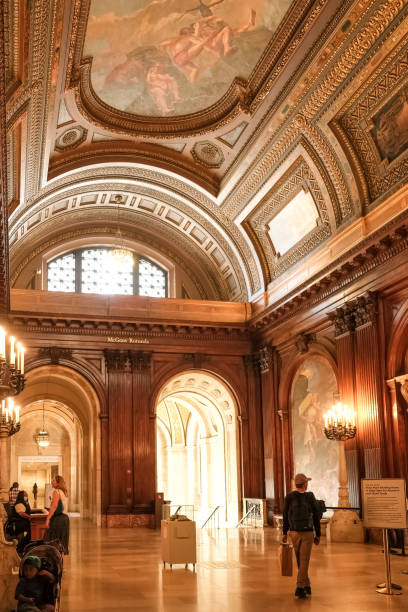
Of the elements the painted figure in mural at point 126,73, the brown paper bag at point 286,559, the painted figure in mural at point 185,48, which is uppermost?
the painted figure in mural at point 185,48

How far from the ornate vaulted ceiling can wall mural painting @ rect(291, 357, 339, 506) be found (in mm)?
3047

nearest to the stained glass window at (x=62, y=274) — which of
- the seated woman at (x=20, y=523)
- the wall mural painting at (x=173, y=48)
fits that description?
the wall mural painting at (x=173, y=48)

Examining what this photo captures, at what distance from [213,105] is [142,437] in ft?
34.0

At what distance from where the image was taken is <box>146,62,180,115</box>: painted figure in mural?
690 inches

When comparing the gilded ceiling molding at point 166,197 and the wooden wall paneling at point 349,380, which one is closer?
the wooden wall paneling at point 349,380

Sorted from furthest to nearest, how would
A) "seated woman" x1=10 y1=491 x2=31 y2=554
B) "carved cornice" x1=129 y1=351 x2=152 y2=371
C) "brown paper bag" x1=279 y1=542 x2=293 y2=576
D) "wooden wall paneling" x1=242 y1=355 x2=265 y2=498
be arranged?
"wooden wall paneling" x1=242 y1=355 x2=265 y2=498
"carved cornice" x1=129 y1=351 x2=152 y2=371
"seated woman" x1=10 y1=491 x2=31 y2=554
"brown paper bag" x1=279 y1=542 x2=293 y2=576

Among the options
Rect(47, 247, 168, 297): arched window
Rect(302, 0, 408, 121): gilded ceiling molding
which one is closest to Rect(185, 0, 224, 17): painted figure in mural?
Rect(302, 0, 408, 121): gilded ceiling molding

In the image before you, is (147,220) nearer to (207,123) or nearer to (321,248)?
(207,123)

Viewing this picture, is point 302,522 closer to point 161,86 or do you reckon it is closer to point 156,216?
point 161,86

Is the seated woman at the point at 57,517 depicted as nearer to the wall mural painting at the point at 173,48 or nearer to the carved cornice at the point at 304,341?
the wall mural painting at the point at 173,48

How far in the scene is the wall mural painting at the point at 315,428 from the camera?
62.4 ft

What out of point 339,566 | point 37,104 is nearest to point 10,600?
point 339,566

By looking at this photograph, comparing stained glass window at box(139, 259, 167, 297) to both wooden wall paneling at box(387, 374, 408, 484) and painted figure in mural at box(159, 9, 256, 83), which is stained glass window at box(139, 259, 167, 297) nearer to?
painted figure in mural at box(159, 9, 256, 83)

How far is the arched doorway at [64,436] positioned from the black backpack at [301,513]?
47.0 feet
